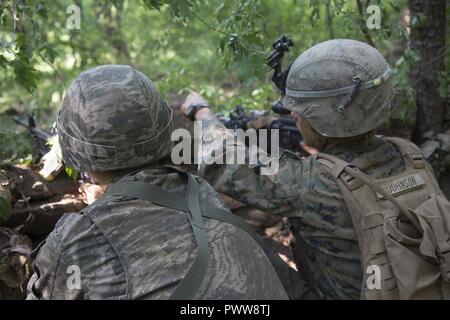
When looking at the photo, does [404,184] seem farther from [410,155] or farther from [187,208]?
[187,208]

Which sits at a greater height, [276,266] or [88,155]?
[88,155]

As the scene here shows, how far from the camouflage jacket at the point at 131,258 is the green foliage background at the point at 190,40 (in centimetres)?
153

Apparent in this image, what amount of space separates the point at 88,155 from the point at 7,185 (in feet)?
5.05

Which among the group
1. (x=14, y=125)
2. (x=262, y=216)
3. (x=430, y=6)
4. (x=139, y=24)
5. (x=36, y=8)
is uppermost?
(x=139, y=24)

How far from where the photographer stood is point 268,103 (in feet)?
18.2

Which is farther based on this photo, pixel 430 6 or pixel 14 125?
pixel 14 125

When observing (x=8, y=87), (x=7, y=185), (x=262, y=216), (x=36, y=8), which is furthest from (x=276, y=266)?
(x=8, y=87)

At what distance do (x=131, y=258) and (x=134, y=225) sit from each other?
0.15m

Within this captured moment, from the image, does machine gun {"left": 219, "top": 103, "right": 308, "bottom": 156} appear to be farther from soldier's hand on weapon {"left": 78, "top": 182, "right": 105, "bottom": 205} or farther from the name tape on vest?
the name tape on vest

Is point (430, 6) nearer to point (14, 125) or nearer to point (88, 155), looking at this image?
point (88, 155)

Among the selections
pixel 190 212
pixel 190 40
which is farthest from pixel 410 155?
pixel 190 40
